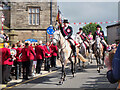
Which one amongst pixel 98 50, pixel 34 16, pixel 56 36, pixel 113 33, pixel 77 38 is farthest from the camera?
pixel 113 33

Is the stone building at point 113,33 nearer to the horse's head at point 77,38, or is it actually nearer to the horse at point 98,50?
the horse's head at point 77,38

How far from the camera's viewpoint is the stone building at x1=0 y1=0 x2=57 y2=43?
2919cm

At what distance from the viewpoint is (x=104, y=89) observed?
7.80 metres

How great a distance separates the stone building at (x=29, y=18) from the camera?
29.2 meters

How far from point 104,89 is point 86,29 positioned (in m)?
85.6

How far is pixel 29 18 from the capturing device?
98.1ft

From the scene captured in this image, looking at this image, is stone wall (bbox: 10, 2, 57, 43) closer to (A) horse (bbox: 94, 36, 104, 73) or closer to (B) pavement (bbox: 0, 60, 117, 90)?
(A) horse (bbox: 94, 36, 104, 73)

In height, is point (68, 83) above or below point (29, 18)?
below

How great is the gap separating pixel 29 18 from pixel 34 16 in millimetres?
865

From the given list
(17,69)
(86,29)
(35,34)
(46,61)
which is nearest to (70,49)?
(17,69)

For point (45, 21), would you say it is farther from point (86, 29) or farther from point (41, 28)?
point (86, 29)

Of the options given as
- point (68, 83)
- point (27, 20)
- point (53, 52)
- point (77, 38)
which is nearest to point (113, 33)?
point (27, 20)

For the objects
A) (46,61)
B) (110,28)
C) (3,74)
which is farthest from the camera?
(110,28)

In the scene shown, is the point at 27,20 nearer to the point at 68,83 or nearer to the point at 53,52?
the point at 53,52
